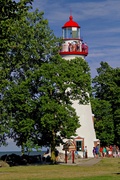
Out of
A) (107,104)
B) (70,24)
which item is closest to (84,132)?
(107,104)

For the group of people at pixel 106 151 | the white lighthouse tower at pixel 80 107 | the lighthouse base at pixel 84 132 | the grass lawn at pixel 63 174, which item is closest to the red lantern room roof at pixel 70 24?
the white lighthouse tower at pixel 80 107

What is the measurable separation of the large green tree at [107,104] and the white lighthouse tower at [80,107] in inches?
118

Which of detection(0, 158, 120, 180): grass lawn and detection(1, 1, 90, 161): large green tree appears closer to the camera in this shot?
Answer: detection(0, 158, 120, 180): grass lawn

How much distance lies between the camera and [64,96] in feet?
154

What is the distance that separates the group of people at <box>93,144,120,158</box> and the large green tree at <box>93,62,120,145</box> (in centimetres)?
99

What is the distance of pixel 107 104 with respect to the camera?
6575 cm

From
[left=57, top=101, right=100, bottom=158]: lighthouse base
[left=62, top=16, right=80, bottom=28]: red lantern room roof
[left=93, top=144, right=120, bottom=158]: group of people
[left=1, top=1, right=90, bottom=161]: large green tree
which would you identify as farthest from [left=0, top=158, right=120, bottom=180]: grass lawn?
[left=62, top=16, right=80, bottom=28]: red lantern room roof

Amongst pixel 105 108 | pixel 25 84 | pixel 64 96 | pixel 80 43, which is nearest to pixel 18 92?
pixel 25 84

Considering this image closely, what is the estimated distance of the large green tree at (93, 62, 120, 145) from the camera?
65188mm

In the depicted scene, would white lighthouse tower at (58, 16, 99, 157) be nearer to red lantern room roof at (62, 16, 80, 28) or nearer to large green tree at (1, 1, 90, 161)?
red lantern room roof at (62, 16, 80, 28)

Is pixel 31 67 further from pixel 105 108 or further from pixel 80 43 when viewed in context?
pixel 105 108

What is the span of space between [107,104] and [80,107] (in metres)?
7.21

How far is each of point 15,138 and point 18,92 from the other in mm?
4798

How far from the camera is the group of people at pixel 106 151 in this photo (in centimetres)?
5993
